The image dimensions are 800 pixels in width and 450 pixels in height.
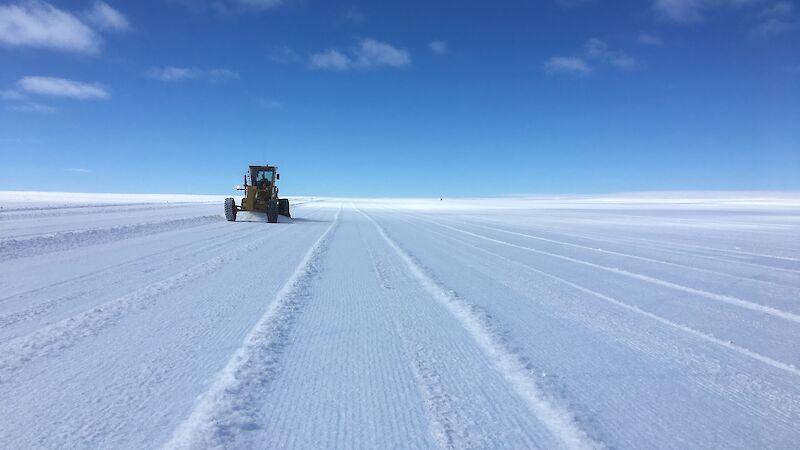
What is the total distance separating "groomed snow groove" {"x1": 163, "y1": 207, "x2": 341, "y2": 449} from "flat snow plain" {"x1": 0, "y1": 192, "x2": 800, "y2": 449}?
1 cm

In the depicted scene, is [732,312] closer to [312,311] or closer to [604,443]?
[604,443]

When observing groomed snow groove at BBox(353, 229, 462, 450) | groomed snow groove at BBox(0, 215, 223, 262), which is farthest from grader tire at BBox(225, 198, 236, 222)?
groomed snow groove at BBox(353, 229, 462, 450)

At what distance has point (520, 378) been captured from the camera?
3150 mm

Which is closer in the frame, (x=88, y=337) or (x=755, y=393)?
(x=755, y=393)

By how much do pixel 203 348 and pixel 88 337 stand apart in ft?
3.38

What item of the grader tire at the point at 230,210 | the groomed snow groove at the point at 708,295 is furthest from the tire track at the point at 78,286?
the grader tire at the point at 230,210

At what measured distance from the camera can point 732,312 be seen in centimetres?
503

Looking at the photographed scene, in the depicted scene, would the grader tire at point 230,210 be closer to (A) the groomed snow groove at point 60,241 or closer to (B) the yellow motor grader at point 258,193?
(B) the yellow motor grader at point 258,193

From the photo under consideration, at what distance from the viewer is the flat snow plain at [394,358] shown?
8.08 ft

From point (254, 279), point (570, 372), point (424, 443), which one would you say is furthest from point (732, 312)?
point (254, 279)

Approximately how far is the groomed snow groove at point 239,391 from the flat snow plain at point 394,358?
0.05 feet

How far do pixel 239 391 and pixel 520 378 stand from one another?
1.74 metres

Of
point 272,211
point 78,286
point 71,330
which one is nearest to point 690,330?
point 71,330

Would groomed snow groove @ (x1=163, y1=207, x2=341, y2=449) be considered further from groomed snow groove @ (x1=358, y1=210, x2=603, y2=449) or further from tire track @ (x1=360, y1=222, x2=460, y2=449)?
groomed snow groove @ (x1=358, y1=210, x2=603, y2=449)
